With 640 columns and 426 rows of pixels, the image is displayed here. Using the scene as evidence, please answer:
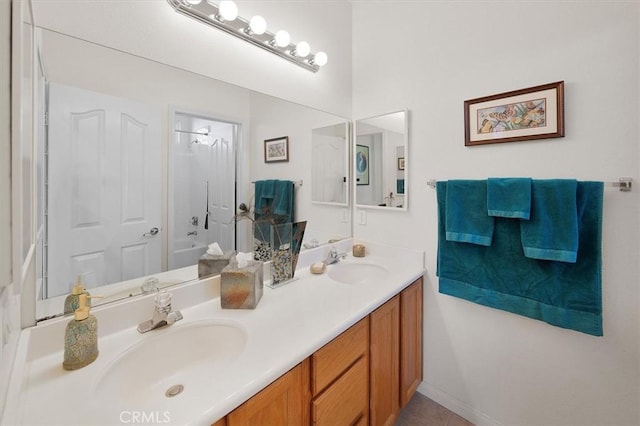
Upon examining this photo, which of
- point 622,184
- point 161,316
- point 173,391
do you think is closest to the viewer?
point 173,391


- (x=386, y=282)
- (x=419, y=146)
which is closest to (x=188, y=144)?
(x=386, y=282)

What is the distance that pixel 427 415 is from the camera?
1.58 meters

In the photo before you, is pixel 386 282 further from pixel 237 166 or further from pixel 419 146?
pixel 237 166

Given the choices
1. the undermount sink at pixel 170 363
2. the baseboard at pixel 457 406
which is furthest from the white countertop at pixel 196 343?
the baseboard at pixel 457 406

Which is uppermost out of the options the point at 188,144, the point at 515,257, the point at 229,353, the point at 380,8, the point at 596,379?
the point at 380,8

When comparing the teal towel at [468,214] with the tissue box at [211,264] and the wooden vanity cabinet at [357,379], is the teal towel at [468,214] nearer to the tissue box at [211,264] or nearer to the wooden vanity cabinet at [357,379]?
the wooden vanity cabinet at [357,379]

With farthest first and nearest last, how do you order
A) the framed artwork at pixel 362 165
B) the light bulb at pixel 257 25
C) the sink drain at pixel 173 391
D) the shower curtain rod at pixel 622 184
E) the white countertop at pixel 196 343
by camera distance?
the framed artwork at pixel 362 165 → the light bulb at pixel 257 25 → the shower curtain rod at pixel 622 184 → the sink drain at pixel 173 391 → the white countertop at pixel 196 343

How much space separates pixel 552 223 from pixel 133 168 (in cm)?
172

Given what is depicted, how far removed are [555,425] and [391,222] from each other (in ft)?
4.11

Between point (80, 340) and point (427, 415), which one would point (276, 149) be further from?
point (427, 415)

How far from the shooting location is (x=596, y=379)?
117cm

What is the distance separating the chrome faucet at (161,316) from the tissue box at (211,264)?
0.69 ft

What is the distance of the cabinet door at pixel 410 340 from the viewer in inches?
57.4

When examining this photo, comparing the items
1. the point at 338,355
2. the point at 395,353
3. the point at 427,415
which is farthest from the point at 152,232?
the point at 427,415
